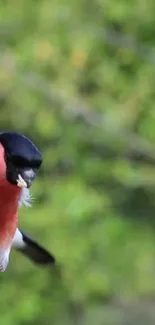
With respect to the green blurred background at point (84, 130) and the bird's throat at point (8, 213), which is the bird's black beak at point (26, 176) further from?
the green blurred background at point (84, 130)

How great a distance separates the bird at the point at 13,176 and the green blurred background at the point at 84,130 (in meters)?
1.38

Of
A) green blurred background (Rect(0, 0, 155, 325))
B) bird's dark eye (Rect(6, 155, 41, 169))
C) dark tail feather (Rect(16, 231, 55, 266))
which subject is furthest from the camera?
green blurred background (Rect(0, 0, 155, 325))

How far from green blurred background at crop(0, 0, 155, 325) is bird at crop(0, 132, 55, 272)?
1.38 meters

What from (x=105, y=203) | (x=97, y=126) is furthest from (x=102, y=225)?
(x=97, y=126)

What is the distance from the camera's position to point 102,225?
9.14 ft

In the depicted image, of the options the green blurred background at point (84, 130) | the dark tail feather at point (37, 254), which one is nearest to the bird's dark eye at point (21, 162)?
the dark tail feather at point (37, 254)

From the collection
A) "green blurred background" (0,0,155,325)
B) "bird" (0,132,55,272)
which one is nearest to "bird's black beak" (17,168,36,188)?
"bird" (0,132,55,272)

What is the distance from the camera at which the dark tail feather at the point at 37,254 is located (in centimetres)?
163

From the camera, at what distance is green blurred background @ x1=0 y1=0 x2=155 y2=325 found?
2723 mm

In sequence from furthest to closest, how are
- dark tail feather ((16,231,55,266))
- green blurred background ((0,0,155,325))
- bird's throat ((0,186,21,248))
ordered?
green blurred background ((0,0,155,325)), dark tail feather ((16,231,55,266)), bird's throat ((0,186,21,248))

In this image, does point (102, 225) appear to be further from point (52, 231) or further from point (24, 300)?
point (24, 300)

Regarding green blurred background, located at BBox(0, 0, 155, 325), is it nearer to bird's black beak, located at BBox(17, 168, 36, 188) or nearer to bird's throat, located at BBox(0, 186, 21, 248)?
bird's throat, located at BBox(0, 186, 21, 248)

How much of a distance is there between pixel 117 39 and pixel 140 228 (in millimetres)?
710

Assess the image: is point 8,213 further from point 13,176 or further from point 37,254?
point 37,254
